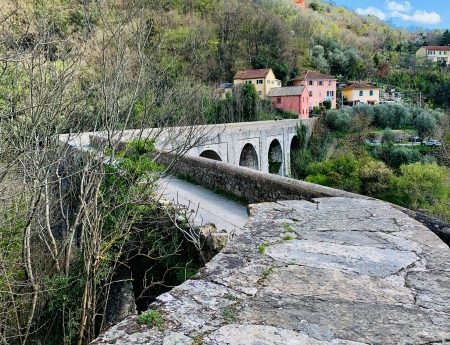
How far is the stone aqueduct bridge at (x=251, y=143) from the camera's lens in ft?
67.7

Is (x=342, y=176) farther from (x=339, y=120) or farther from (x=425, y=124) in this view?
(x=425, y=124)

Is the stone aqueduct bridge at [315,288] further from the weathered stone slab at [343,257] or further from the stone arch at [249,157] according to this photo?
the stone arch at [249,157]

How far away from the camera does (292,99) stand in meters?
46.2

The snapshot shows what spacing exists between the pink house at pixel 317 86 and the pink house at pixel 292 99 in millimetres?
4449

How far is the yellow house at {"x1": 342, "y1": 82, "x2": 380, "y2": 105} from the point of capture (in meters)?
55.3

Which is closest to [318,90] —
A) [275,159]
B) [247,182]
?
[275,159]

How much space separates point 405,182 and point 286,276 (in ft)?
73.2

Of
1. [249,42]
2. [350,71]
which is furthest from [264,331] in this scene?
[350,71]

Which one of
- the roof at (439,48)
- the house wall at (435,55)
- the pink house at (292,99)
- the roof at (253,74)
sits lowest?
the pink house at (292,99)

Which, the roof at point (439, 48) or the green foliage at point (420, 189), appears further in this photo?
the roof at point (439, 48)

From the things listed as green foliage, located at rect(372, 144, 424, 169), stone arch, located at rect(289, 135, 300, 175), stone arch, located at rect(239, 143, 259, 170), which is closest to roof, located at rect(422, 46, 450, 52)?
stone arch, located at rect(289, 135, 300, 175)

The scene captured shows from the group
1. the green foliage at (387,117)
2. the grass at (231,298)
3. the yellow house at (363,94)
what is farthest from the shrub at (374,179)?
the yellow house at (363,94)

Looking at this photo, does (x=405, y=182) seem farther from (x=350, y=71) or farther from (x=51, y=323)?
(x=350, y=71)

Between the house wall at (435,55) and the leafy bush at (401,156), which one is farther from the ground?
the house wall at (435,55)
